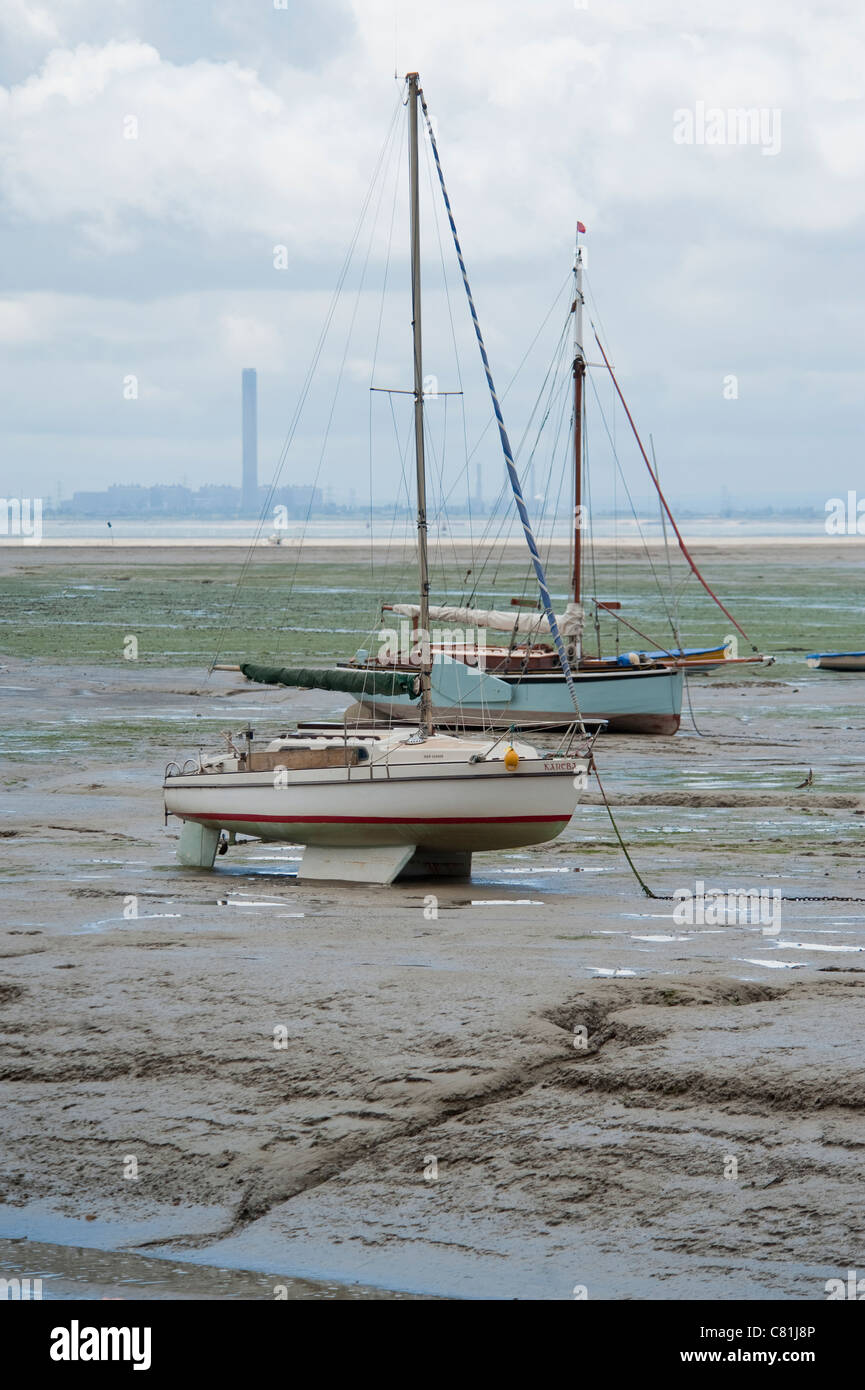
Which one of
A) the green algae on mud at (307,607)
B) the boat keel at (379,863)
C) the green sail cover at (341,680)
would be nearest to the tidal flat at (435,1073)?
the boat keel at (379,863)

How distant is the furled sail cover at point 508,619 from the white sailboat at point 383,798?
15140 mm

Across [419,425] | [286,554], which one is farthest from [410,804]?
[286,554]

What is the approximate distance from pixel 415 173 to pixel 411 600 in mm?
42002

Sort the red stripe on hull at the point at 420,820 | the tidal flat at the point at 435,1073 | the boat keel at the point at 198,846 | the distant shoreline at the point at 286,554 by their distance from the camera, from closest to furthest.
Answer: the tidal flat at the point at 435,1073 → the red stripe on hull at the point at 420,820 → the boat keel at the point at 198,846 → the distant shoreline at the point at 286,554

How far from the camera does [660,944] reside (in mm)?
13148

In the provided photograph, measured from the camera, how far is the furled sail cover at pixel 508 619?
109 ft

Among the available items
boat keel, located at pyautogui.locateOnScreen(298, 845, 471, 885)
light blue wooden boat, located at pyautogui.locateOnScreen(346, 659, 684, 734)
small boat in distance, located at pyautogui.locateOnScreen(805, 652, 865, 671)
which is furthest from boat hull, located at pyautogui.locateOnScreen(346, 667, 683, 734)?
boat keel, located at pyautogui.locateOnScreen(298, 845, 471, 885)

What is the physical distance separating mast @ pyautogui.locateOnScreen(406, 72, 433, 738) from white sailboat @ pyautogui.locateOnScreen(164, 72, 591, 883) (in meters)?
0.06

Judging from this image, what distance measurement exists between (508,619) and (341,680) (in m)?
9.95

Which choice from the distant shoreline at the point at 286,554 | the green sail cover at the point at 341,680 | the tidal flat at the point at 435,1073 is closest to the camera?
the tidal flat at the point at 435,1073

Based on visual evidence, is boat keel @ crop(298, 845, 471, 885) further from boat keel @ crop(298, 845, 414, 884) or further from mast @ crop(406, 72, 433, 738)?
mast @ crop(406, 72, 433, 738)

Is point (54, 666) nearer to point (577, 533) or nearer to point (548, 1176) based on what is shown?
point (577, 533)

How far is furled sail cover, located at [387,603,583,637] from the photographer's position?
33125mm

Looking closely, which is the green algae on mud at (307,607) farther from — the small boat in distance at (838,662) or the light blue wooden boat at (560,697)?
the light blue wooden boat at (560,697)
